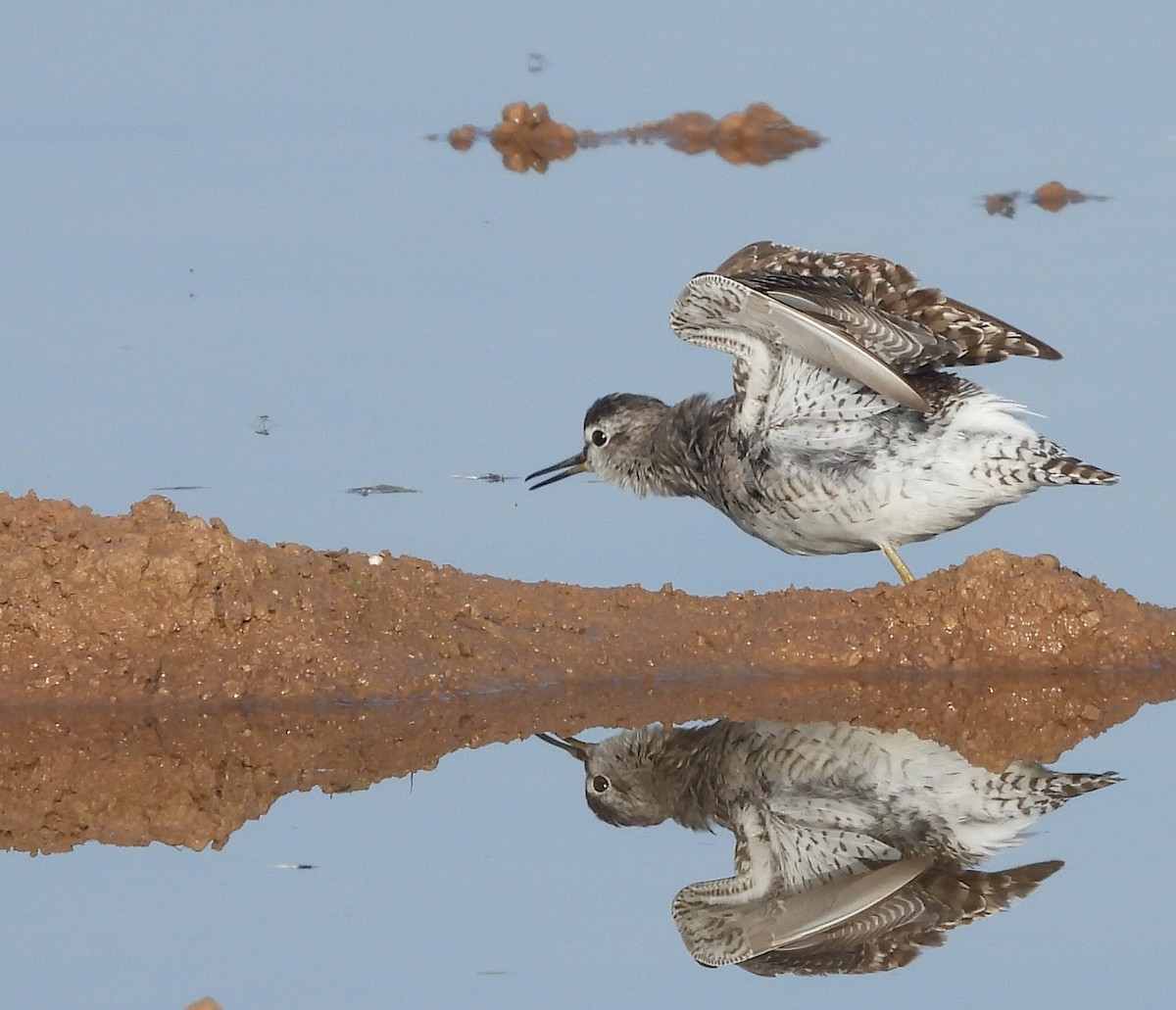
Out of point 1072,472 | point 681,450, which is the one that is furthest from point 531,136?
point 1072,472

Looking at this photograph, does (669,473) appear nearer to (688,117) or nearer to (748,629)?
(748,629)

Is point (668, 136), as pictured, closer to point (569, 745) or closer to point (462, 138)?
point (462, 138)

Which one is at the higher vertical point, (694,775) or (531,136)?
(694,775)

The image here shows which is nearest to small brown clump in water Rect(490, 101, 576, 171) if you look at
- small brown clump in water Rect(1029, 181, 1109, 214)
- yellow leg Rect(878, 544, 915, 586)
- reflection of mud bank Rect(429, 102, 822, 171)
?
reflection of mud bank Rect(429, 102, 822, 171)

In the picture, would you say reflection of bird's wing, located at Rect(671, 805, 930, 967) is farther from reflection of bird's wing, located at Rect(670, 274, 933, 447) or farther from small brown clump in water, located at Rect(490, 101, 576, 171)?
small brown clump in water, located at Rect(490, 101, 576, 171)

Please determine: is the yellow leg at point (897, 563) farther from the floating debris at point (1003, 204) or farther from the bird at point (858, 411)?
the floating debris at point (1003, 204)

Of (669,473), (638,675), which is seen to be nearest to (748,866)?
(638,675)

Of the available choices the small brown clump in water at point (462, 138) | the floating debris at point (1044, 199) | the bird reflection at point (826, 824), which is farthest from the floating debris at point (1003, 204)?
the bird reflection at point (826, 824)
